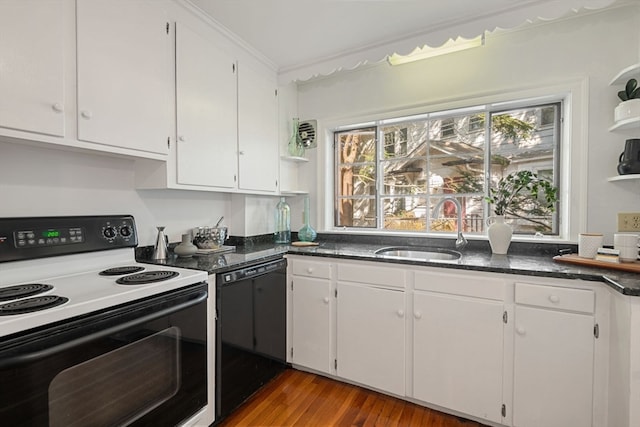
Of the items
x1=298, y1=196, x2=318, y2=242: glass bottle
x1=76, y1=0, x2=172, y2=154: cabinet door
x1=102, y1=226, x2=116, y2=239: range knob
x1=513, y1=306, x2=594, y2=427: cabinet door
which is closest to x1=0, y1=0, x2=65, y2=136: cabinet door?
x1=76, y1=0, x2=172, y2=154: cabinet door

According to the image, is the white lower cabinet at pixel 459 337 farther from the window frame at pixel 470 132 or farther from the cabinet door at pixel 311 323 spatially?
the window frame at pixel 470 132

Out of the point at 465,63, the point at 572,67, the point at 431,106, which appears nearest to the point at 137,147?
the point at 431,106

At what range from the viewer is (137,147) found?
4.99ft

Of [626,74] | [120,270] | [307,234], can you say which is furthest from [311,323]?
[626,74]

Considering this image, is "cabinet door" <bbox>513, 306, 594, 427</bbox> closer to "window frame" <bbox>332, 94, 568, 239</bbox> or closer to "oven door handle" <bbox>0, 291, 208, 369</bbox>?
"window frame" <bbox>332, 94, 568, 239</bbox>

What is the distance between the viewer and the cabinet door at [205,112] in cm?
174

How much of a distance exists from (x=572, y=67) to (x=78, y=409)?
298 centimetres

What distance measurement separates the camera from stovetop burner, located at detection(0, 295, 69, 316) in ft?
2.96

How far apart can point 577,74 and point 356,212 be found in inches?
69.7

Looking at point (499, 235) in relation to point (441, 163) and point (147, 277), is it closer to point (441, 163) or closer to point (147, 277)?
point (441, 163)

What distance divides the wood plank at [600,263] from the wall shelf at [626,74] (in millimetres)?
1006

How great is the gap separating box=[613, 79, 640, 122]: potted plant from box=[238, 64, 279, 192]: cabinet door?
224cm

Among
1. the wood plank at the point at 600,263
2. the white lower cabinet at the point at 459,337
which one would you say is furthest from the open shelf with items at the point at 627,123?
the white lower cabinet at the point at 459,337

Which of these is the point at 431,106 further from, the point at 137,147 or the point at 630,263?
the point at 137,147
